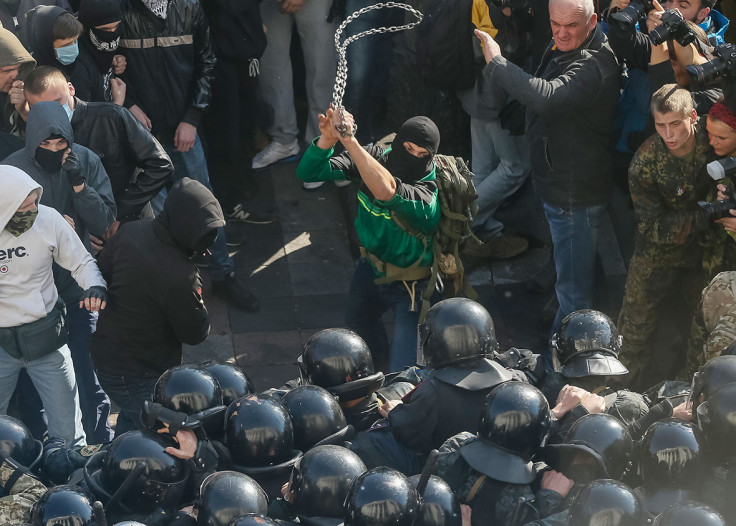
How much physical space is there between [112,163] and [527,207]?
10.5 ft

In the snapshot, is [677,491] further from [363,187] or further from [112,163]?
[112,163]

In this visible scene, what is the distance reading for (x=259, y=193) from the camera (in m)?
8.91

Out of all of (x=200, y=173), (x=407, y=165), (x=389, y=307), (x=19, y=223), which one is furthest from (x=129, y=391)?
(x=200, y=173)

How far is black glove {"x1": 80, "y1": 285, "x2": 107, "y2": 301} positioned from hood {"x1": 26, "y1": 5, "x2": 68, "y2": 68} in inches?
72.3

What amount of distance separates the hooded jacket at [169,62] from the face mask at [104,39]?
25 cm

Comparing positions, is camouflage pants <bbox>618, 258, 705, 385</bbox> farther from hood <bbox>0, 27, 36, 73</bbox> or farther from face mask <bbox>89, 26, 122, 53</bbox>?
hood <bbox>0, 27, 36, 73</bbox>

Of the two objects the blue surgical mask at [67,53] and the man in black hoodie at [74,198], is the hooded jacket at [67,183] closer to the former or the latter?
the man in black hoodie at [74,198]

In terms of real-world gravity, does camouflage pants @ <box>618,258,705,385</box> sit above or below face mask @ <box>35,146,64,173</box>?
below

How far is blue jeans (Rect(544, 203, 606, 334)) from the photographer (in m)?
6.96

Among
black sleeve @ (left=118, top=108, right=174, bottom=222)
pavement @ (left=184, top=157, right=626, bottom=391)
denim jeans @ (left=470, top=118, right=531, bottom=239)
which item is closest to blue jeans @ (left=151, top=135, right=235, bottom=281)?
pavement @ (left=184, top=157, right=626, bottom=391)

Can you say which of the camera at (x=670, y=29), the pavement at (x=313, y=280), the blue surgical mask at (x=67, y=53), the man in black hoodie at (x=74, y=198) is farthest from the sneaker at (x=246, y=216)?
the camera at (x=670, y=29)

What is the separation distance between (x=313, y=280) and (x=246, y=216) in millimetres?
877

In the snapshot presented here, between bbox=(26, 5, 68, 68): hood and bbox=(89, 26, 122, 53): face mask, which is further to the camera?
bbox=(89, 26, 122, 53): face mask

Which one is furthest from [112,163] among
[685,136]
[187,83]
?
[685,136]
